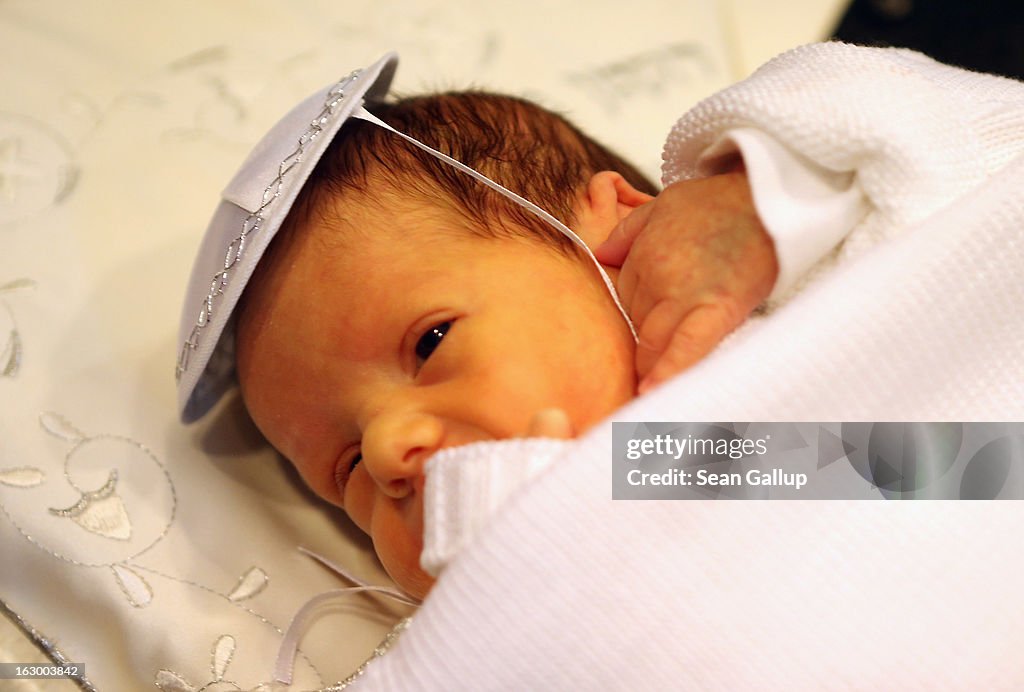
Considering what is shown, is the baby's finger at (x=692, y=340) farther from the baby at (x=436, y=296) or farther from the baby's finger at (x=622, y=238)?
the baby's finger at (x=622, y=238)

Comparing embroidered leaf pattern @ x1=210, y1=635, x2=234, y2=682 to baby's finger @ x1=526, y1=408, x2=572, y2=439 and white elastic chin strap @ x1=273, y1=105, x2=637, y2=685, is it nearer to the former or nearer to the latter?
white elastic chin strap @ x1=273, y1=105, x2=637, y2=685

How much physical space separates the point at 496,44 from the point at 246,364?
2.42ft

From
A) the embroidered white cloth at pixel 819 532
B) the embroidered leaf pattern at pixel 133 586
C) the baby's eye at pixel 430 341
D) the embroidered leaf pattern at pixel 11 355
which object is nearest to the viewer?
the embroidered white cloth at pixel 819 532

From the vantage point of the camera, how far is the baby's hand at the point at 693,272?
2.24ft

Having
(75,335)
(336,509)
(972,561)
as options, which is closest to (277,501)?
(336,509)

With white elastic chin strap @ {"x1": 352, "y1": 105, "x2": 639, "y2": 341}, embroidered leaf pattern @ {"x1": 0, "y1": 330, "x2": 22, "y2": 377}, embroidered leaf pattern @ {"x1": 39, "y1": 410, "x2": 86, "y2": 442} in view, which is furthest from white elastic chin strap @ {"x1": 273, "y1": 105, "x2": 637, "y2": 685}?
embroidered leaf pattern @ {"x1": 0, "y1": 330, "x2": 22, "y2": 377}

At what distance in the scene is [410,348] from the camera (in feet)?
2.52

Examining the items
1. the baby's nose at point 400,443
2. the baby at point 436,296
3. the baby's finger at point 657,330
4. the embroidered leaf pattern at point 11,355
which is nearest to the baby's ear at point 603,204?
the baby at point 436,296

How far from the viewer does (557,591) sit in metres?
0.63

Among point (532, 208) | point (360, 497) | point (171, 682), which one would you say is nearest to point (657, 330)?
point (532, 208)

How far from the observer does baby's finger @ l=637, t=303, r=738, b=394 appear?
68 centimetres

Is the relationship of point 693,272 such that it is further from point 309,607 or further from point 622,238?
point 309,607

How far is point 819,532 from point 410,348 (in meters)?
0.36

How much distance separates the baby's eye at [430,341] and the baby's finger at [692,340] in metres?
0.18
